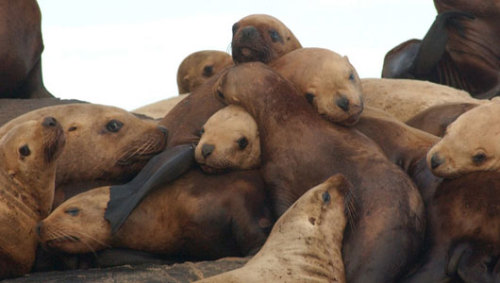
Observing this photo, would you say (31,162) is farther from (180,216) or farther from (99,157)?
(180,216)

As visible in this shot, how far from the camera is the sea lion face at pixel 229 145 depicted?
18.6ft

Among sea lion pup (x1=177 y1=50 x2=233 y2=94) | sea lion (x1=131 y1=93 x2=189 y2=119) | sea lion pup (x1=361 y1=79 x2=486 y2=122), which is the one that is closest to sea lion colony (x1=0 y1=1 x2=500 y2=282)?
sea lion pup (x1=361 y1=79 x2=486 y2=122)

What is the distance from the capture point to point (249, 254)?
17.8ft

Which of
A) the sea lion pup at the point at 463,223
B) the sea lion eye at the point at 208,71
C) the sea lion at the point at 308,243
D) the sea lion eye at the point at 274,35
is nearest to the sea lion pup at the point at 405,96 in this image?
the sea lion eye at the point at 274,35

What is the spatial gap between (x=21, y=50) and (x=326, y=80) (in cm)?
524

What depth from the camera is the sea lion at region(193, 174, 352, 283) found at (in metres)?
4.65

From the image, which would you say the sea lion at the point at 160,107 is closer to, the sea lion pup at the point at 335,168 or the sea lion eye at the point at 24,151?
the sea lion pup at the point at 335,168

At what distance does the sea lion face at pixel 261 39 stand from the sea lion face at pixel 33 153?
1459 mm

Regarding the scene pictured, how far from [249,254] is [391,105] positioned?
285 cm

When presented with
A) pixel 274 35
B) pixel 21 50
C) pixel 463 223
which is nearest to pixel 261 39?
pixel 274 35

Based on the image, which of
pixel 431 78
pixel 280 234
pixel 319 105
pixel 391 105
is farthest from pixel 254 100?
pixel 431 78

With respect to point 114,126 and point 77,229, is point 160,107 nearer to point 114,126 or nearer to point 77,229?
point 114,126

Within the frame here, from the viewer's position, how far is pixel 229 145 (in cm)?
568

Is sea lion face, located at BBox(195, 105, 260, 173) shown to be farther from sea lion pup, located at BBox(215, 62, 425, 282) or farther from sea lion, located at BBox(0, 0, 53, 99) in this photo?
sea lion, located at BBox(0, 0, 53, 99)
